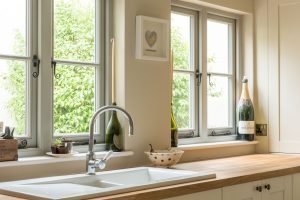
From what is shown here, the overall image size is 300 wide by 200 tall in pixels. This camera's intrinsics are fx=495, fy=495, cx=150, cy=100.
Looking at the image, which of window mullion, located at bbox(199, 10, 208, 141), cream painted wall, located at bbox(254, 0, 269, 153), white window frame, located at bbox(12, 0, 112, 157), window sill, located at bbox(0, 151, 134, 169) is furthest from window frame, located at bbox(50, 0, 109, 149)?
cream painted wall, located at bbox(254, 0, 269, 153)

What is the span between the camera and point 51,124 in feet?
9.16

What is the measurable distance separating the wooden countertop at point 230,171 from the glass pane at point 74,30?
924mm

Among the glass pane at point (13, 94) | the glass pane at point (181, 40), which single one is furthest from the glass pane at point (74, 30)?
the glass pane at point (181, 40)

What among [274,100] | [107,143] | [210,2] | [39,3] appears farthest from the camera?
[274,100]

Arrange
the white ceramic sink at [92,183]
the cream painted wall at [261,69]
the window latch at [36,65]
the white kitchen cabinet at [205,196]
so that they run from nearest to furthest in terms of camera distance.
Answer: the white ceramic sink at [92,183] → the white kitchen cabinet at [205,196] → the window latch at [36,65] → the cream painted wall at [261,69]

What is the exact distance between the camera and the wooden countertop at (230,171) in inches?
88.3

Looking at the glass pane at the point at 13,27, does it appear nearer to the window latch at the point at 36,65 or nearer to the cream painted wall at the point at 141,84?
the window latch at the point at 36,65

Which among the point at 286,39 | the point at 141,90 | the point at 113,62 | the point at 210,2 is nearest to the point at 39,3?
the point at 113,62

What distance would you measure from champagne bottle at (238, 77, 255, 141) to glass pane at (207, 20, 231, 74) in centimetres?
24

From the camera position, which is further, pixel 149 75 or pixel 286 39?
pixel 286 39

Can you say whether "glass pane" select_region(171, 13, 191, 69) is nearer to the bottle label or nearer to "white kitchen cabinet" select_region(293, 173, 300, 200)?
the bottle label

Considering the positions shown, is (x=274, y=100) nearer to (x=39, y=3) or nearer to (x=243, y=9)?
(x=243, y=9)

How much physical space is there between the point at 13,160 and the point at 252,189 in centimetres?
137

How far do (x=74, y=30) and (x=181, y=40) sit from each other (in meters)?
1.07
